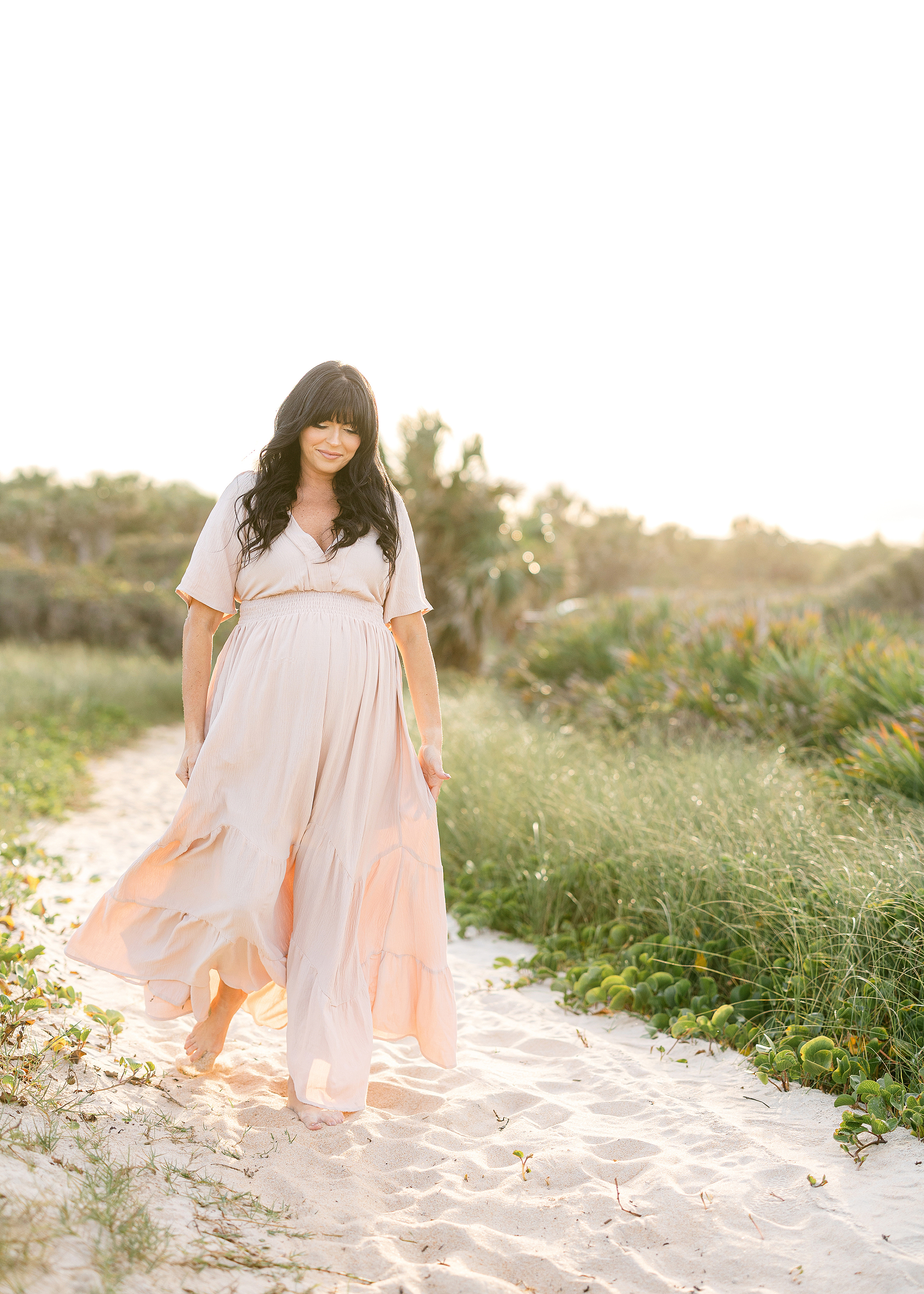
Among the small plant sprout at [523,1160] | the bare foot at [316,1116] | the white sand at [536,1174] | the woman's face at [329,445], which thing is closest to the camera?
the white sand at [536,1174]

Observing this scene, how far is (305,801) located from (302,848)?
0.49 ft

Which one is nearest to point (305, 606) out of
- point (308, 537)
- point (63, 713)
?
point (308, 537)

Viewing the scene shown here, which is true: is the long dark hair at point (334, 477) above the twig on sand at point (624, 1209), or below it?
above

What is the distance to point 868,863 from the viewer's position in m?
3.55

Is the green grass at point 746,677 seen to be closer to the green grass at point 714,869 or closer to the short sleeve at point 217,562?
the green grass at point 714,869

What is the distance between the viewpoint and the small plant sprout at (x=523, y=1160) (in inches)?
98.8

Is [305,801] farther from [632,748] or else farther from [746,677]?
[746,677]

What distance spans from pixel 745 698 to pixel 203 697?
510cm

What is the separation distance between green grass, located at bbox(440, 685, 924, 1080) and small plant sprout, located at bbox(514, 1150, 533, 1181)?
1.08m

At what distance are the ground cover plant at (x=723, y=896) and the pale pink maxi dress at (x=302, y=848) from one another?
3.91 feet

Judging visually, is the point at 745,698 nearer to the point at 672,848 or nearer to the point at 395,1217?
the point at 672,848

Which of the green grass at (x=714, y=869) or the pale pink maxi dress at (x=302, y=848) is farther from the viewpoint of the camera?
the green grass at (x=714, y=869)

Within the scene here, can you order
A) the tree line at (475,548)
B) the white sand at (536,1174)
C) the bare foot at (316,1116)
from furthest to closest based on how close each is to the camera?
the tree line at (475,548), the bare foot at (316,1116), the white sand at (536,1174)

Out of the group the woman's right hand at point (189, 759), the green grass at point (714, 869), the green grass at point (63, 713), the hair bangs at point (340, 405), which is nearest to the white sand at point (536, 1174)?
the green grass at point (714, 869)
